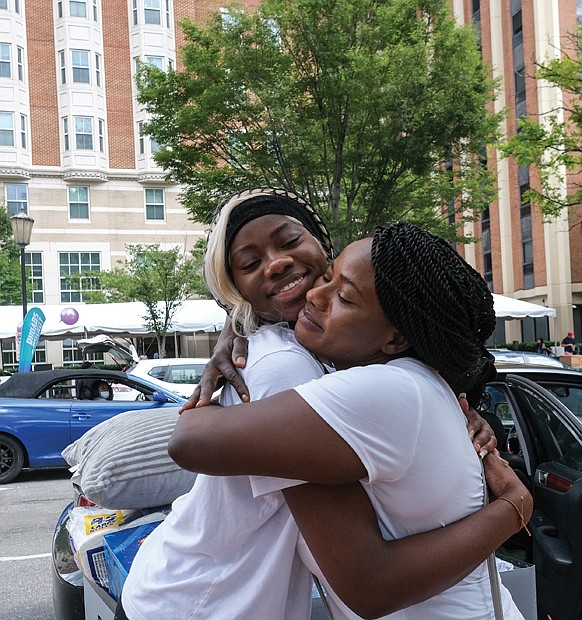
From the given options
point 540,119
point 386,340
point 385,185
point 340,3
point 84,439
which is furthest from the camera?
point 540,119

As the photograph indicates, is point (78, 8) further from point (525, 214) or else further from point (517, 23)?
point (525, 214)

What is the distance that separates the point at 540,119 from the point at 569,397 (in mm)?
31716

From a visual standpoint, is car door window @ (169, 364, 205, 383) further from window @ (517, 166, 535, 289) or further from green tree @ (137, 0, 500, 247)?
window @ (517, 166, 535, 289)

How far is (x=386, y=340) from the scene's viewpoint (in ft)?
4.60

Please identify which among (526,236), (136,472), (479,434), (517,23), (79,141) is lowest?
(136,472)

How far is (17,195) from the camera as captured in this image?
36.9 m

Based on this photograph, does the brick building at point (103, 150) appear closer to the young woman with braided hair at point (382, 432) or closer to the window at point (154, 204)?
the window at point (154, 204)

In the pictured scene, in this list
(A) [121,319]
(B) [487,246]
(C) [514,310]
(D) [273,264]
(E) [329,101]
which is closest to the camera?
(D) [273,264]

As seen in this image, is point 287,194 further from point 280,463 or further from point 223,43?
point 223,43

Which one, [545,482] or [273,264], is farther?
[545,482]

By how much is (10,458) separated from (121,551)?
26.8 ft

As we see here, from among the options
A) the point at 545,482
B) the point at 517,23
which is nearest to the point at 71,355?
→ the point at 517,23

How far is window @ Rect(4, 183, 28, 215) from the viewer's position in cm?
3675

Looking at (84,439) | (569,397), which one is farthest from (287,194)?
(569,397)
